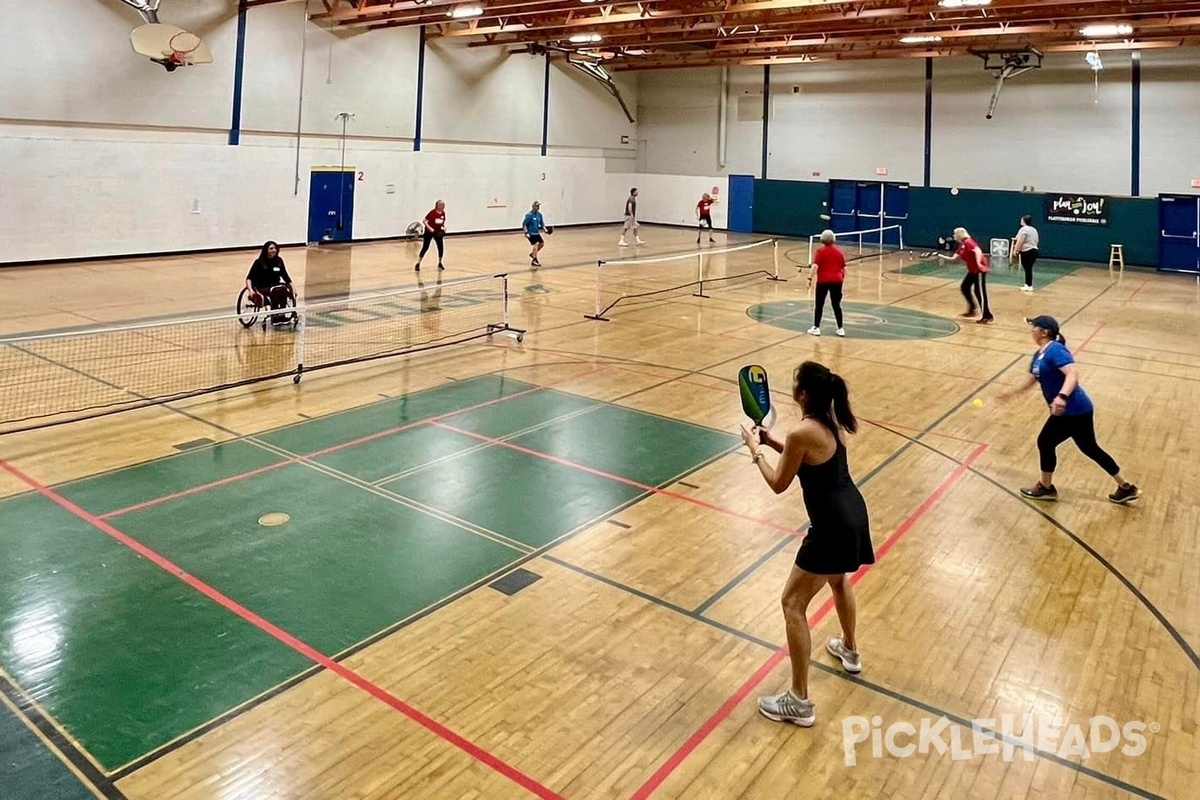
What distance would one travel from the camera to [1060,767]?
4.43 metres

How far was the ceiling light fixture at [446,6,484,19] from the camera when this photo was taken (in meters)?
25.3

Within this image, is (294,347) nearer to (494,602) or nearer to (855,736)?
(494,602)

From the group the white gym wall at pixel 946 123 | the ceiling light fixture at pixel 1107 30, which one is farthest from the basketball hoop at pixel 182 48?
the ceiling light fixture at pixel 1107 30

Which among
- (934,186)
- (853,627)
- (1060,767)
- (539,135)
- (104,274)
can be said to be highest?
(539,135)

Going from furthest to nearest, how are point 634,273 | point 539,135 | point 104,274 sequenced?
point 539,135, point 634,273, point 104,274

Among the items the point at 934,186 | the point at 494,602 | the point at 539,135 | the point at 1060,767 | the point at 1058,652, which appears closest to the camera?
the point at 1060,767

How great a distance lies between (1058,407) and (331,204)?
25.2 meters

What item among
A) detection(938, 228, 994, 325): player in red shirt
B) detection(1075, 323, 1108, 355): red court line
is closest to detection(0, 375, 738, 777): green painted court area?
detection(1075, 323, 1108, 355): red court line

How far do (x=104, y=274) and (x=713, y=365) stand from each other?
1549 cm

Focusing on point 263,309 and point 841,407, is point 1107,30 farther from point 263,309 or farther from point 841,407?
point 841,407

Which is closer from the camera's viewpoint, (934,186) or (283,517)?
(283,517)

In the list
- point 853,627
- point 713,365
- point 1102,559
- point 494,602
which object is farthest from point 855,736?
point 713,365

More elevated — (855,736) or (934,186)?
(934,186)

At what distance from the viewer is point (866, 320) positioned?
17.6m
